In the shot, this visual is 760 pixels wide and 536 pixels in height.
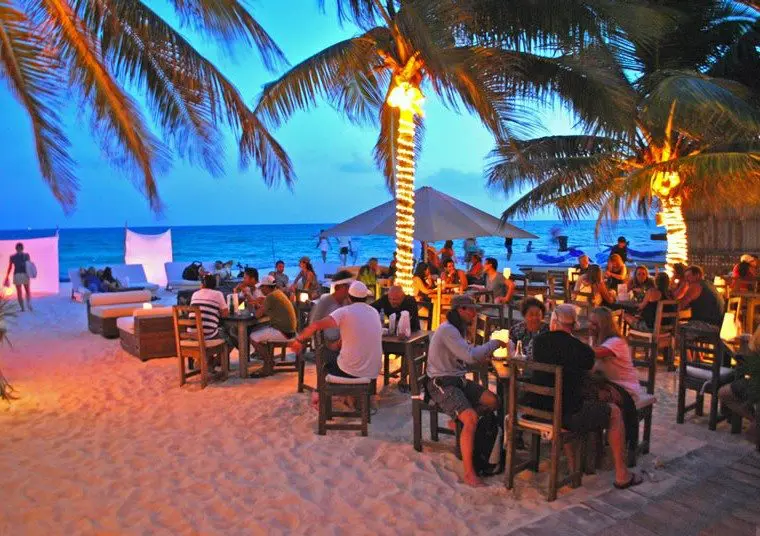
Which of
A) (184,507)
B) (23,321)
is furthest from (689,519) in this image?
(23,321)

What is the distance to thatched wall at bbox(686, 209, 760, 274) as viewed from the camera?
47.3ft

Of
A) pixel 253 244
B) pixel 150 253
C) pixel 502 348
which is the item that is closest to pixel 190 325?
pixel 502 348

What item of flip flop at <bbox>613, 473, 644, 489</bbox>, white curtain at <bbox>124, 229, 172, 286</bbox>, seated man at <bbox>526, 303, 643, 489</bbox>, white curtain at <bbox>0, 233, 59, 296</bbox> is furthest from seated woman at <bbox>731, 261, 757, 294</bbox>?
white curtain at <bbox>0, 233, 59, 296</bbox>

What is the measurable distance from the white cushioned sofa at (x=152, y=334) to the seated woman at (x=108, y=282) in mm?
6466

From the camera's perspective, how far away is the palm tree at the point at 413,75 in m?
6.44

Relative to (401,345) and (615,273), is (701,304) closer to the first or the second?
(615,273)

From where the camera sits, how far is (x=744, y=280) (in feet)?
33.8

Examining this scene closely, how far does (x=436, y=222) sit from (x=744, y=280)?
5145 millimetres

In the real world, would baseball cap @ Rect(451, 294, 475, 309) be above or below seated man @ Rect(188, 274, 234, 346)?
above

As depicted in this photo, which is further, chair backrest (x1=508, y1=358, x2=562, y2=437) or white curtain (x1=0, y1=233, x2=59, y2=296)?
white curtain (x1=0, y1=233, x2=59, y2=296)

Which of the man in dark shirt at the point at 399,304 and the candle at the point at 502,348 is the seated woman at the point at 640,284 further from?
the candle at the point at 502,348

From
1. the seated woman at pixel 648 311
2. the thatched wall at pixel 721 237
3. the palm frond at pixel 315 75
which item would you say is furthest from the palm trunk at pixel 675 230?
the palm frond at pixel 315 75

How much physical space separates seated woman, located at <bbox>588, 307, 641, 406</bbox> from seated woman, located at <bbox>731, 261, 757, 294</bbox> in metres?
6.64

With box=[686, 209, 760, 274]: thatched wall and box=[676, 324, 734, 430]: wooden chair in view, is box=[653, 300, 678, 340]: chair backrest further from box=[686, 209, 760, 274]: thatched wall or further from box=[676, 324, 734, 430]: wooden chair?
box=[686, 209, 760, 274]: thatched wall
